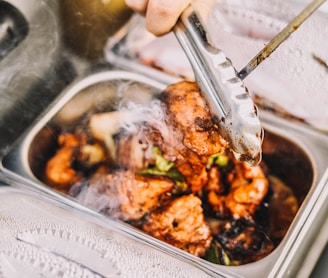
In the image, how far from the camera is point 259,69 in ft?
4.94

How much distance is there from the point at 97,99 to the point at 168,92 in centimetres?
47

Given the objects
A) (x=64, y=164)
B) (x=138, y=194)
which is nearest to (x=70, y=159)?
(x=64, y=164)

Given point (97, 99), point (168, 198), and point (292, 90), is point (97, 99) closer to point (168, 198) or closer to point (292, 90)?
point (168, 198)

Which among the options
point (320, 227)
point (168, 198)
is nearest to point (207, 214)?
point (168, 198)

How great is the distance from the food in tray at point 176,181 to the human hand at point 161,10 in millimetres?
166

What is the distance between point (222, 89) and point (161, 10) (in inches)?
9.1

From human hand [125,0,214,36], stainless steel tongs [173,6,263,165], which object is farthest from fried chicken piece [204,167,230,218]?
human hand [125,0,214,36]

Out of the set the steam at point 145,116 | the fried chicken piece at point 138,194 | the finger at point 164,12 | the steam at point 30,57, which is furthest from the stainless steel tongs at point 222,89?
the steam at point 30,57

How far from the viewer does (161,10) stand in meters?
1.11

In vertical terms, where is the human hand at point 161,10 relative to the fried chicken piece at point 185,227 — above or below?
above

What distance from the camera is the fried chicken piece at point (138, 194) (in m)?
1.42

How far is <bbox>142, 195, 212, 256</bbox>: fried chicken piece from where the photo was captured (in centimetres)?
136

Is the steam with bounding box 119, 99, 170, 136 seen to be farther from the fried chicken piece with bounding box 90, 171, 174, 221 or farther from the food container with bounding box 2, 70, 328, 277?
the fried chicken piece with bounding box 90, 171, 174, 221

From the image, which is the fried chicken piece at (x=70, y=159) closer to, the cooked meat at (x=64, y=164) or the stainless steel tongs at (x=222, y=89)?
the cooked meat at (x=64, y=164)
